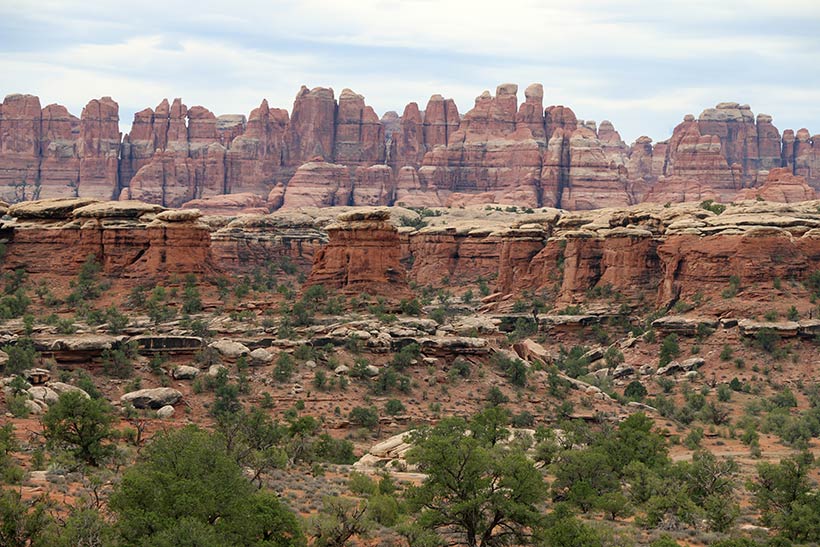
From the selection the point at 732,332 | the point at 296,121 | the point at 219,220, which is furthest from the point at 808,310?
the point at 296,121

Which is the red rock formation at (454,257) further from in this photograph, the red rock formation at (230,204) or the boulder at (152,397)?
the boulder at (152,397)

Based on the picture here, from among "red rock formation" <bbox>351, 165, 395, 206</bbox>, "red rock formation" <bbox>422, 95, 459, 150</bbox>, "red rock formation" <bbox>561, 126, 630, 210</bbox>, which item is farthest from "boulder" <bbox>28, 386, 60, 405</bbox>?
"red rock formation" <bbox>422, 95, 459, 150</bbox>

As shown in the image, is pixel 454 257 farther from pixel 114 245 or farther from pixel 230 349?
pixel 230 349

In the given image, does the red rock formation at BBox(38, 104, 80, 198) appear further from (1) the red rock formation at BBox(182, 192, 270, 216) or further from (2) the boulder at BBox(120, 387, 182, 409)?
(2) the boulder at BBox(120, 387, 182, 409)

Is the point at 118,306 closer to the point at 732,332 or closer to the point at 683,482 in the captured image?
the point at 683,482

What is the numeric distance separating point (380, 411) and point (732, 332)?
2912cm

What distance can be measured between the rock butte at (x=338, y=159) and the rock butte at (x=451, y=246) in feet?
161

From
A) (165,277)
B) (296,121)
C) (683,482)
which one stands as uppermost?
(296,121)

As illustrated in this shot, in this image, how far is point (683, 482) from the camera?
160ft

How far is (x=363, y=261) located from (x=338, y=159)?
121536 millimetres

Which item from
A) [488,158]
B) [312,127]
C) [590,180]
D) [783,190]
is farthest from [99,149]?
[783,190]

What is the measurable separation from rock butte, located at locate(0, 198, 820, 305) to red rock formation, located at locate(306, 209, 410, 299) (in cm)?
5

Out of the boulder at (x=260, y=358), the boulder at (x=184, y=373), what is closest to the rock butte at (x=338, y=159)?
the boulder at (x=260, y=358)

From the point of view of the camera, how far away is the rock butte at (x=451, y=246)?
235ft
